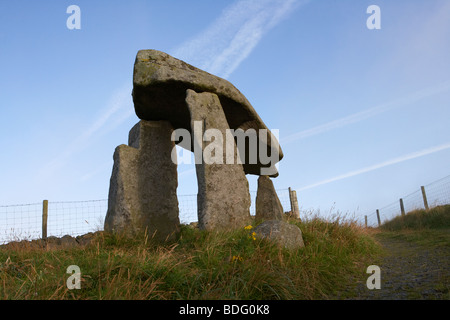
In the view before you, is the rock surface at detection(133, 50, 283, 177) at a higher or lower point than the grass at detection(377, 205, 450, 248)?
higher

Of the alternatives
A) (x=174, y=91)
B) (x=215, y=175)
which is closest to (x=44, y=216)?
(x=174, y=91)

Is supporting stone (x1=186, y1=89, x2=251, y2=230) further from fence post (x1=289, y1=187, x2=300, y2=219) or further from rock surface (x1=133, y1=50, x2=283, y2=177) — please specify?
fence post (x1=289, y1=187, x2=300, y2=219)

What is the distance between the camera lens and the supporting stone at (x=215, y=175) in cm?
541

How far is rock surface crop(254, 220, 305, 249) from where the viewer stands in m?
4.60

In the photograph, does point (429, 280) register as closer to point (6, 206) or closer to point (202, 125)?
point (202, 125)

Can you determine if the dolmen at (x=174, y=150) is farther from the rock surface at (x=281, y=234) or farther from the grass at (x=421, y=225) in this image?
the grass at (x=421, y=225)

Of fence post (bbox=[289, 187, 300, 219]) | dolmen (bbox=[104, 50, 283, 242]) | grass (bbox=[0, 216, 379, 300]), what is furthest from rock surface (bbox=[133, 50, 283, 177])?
fence post (bbox=[289, 187, 300, 219])

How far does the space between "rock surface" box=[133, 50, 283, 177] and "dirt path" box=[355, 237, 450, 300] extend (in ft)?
11.2

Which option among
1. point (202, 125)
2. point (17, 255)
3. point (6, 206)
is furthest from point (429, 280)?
point (6, 206)

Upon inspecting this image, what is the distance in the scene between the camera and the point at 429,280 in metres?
3.94

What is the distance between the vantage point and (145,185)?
6.41 metres

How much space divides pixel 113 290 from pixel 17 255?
2901 mm

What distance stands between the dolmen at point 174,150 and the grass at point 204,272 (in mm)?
801

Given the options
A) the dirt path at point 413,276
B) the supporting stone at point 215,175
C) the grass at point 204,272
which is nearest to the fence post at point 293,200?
the dirt path at point 413,276
